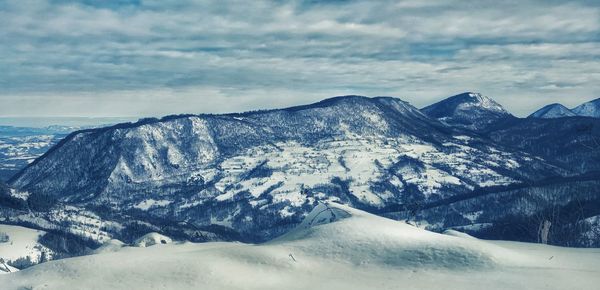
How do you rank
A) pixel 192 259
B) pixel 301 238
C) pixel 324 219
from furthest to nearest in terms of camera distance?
pixel 324 219 → pixel 301 238 → pixel 192 259

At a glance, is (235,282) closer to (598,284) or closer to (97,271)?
(97,271)

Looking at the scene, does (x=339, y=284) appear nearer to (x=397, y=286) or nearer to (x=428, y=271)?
(x=397, y=286)

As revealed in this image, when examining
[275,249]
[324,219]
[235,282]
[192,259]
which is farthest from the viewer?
[324,219]

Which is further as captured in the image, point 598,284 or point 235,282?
point 235,282

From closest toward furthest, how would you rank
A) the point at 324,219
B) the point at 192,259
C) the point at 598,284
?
the point at 598,284
the point at 192,259
the point at 324,219

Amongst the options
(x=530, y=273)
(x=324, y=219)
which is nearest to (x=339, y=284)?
(x=530, y=273)

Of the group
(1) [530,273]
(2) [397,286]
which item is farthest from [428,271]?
(1) [530,273]
